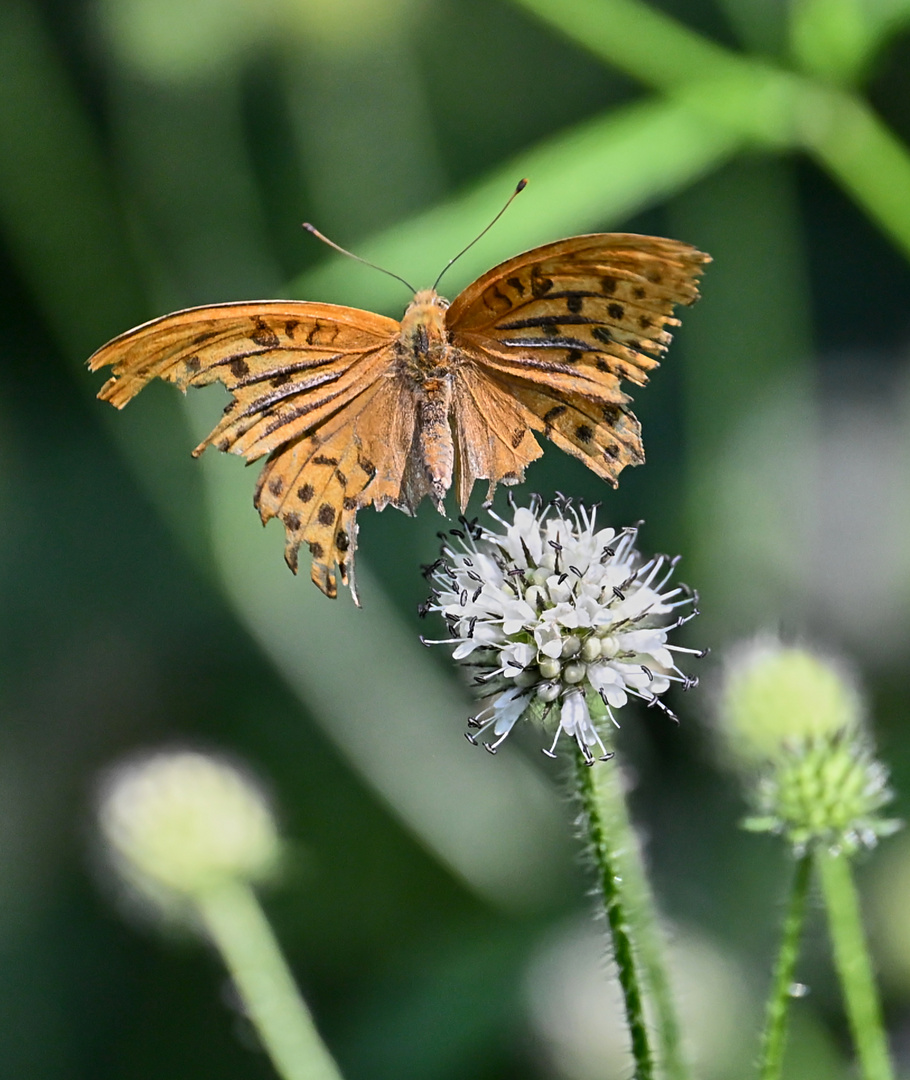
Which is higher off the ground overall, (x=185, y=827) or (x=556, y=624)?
(x=185, y=827)

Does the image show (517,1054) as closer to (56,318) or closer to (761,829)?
(761,829)

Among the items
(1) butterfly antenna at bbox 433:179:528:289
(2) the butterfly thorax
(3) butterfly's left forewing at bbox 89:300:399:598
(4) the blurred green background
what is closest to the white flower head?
(3) butterfly's left forewing at bbox 89:300:399:598

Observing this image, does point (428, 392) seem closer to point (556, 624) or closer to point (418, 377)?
point (418, 377)

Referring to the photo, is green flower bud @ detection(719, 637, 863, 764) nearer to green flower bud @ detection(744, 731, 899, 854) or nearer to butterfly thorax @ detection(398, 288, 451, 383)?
green flower bud @ detection(744, 731, 899, 854)

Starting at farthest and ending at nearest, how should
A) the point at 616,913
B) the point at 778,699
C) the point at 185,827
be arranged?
the point at 185,827 < the point at 778,699 < the point at 616,913

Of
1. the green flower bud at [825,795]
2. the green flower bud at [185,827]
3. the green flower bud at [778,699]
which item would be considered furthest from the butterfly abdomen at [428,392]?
the green flower bud at [185,827]

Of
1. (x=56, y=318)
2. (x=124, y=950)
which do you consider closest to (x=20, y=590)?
(x=56, y=318)

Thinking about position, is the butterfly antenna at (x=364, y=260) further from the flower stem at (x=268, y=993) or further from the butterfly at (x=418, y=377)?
the flower stem at (x=268, y=993)

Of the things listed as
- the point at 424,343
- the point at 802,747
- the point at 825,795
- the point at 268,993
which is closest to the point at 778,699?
the point at 802,747
